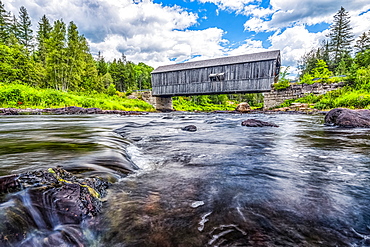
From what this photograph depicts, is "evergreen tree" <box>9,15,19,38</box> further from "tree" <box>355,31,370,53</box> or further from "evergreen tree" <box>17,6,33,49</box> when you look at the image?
"tree" <box>355,31,370,53</box>

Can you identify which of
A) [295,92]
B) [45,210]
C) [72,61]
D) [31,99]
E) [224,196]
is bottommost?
[224,196]

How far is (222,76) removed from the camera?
26031mm

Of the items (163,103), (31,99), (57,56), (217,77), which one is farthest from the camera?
(163,103)

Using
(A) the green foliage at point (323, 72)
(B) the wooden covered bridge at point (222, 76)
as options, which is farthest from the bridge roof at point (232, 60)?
(A) the green foliage at point (323, 72)

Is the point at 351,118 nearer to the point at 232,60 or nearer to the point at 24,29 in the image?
the point at 232,60

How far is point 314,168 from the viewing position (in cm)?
266

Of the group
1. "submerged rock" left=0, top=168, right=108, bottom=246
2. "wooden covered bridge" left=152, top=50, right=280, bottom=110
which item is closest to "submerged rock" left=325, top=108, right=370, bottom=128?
"submerged rock" left=0, top=168, right=108, bottom=246

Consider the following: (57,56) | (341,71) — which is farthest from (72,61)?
(341,71)

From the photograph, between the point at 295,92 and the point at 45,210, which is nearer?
the point at 45,210

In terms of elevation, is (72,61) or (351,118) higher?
(72,61)

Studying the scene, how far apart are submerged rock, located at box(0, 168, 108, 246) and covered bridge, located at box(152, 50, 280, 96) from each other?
2559 cm

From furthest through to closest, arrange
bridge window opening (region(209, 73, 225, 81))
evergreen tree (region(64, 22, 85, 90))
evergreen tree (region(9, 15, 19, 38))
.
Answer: evergreen tree (region(9, 15, 19, 38)), evergreen tree (region(64, 22, 85, 90)), bridge window opening (region(209, 73, 225, 81))

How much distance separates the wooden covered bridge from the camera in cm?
2369

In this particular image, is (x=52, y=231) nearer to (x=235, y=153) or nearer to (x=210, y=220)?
(x=210, y=220)
